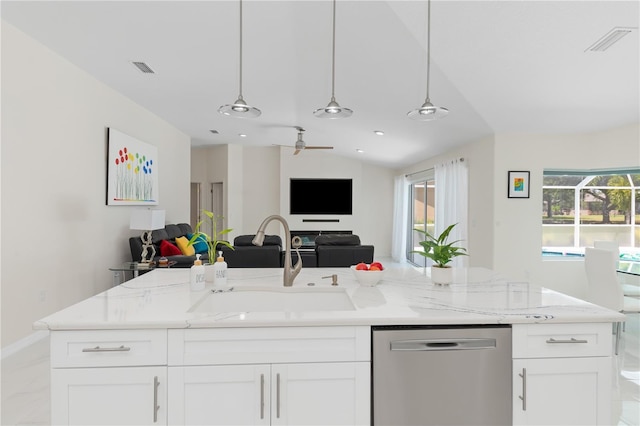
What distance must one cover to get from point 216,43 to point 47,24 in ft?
4.56

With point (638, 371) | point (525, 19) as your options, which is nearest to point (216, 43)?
point (525, 19)

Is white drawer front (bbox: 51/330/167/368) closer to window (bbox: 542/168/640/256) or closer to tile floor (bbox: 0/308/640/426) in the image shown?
tile floor (bbox: 0/308/640/426)

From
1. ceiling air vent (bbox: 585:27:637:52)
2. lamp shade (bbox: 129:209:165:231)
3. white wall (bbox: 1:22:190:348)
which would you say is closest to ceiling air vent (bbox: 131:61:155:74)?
white wall (bbox: 1:22:190:348)

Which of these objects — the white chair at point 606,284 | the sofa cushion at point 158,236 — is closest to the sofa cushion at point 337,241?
the sofa cushion at point 158,236

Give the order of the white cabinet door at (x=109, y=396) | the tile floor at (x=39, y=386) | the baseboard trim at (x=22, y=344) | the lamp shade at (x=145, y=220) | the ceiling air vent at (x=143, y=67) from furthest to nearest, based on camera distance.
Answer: the lamp shade at (x=145, y=220)
the ceiling air vent at (x=143, y=67)
the baseboard trim at (x=22, y=344)
the tile floor at (x=39, y=386)
the white cabinet door at (x=109, y=396)

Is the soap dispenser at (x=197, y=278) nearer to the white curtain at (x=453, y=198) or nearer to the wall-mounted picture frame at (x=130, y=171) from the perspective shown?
the wall-mounted picture frame at (x=130, y=171)

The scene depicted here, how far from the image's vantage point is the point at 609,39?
2.93 meters

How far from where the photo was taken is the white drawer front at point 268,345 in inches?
56.2

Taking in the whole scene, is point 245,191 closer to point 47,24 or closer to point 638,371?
point 47,24

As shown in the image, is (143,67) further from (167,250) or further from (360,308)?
(360,308)

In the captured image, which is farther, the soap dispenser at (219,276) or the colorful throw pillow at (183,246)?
the colorful throw pillow at (183,246)

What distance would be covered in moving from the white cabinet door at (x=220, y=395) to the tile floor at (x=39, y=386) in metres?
1.43

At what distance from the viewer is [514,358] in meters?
1.50

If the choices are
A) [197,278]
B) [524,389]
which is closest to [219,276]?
[197,278]
